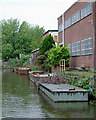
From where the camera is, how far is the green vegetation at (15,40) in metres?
74.0

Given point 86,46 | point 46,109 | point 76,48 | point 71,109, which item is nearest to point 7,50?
point 76,48

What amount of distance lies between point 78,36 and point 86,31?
278 cm

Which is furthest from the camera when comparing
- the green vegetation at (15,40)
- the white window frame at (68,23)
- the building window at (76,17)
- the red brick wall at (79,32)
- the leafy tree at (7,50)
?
the green vegetation at (15,40)

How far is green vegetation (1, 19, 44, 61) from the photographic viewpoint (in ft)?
243

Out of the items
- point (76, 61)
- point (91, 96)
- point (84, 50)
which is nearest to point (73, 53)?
point (76, 61)

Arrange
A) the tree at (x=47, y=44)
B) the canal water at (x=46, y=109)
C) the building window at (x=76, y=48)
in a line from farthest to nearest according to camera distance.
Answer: the tree at (x=47, y=44)
the building window at (x=76, y=48)
the canal water at (x=46, y=109)

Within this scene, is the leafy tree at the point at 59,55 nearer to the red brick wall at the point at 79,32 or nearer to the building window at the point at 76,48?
the building window at the point at 76,48

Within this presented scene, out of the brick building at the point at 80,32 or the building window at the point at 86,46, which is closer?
the brick building at the point at 80,32

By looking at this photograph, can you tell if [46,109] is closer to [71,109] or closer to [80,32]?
[71,109]

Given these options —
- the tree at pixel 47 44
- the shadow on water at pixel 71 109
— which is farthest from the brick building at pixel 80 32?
the shadow on water at pixel 71 109

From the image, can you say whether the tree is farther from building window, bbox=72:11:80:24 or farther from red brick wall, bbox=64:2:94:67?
building window, bbox=72:11:80:24

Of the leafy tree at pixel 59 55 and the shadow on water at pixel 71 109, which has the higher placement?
the leafy tree at pixel 59 55

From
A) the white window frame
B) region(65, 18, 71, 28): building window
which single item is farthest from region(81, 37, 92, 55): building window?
region(65, 18, 71, 28): building window

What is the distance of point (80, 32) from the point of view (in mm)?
26688
